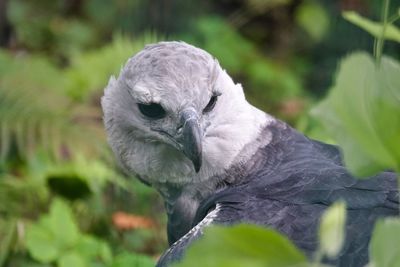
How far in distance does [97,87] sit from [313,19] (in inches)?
83.4

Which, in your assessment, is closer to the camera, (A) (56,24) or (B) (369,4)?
(B) (369,4)

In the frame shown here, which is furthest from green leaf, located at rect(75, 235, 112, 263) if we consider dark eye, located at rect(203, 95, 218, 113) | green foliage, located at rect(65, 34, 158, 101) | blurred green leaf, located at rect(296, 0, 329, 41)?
blurred green leaf, located at rect(296, 0, 329, 41)

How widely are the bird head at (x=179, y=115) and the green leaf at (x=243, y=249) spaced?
62.7 inches

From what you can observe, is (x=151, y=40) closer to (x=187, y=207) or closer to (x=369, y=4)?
(x=369, y=4)

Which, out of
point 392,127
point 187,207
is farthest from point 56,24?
point 392,127

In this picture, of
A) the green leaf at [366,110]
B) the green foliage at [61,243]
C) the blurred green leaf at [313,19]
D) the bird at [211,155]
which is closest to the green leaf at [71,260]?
the green foliage at [61,243]

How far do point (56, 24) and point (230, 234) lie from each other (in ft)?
19.6

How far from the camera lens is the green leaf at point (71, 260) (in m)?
3.46

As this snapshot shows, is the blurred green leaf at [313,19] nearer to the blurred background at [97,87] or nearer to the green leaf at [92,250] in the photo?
the blurred background at [97,87]

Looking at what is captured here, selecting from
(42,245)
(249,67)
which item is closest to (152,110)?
(42,245)

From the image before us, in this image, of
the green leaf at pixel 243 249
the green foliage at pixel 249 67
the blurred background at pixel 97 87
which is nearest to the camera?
the green leaf at pixel 243 249

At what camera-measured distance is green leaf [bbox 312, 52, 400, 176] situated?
110cm

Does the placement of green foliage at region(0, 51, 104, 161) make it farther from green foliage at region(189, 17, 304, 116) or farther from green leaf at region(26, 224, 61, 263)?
green foliage at region(189, 17, 304, 116)

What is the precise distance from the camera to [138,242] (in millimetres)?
4137
